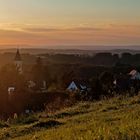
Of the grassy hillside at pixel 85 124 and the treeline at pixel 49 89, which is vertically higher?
the grassy hillside at pixel 85 124

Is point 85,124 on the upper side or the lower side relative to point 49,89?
upper

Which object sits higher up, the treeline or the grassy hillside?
the grassy hillside

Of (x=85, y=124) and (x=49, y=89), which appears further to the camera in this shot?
(x=49, y=89)

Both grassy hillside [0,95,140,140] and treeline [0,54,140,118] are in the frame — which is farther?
treeline [0,54,140,118]

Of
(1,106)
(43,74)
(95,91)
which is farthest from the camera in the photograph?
(43,74)

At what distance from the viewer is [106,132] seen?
6.84m

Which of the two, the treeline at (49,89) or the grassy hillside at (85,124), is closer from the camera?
the grassy hillside at (85,124)

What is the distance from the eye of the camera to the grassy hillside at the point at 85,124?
6.88 metres

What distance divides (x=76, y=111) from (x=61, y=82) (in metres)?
50.0

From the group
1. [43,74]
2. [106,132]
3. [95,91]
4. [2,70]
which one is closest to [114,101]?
[106,132]

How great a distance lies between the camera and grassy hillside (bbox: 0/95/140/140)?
6879 millimetres

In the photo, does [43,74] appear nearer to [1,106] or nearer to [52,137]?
[1,106]

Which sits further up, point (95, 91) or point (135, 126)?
point (135, 126)

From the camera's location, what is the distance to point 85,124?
9.69 meters
